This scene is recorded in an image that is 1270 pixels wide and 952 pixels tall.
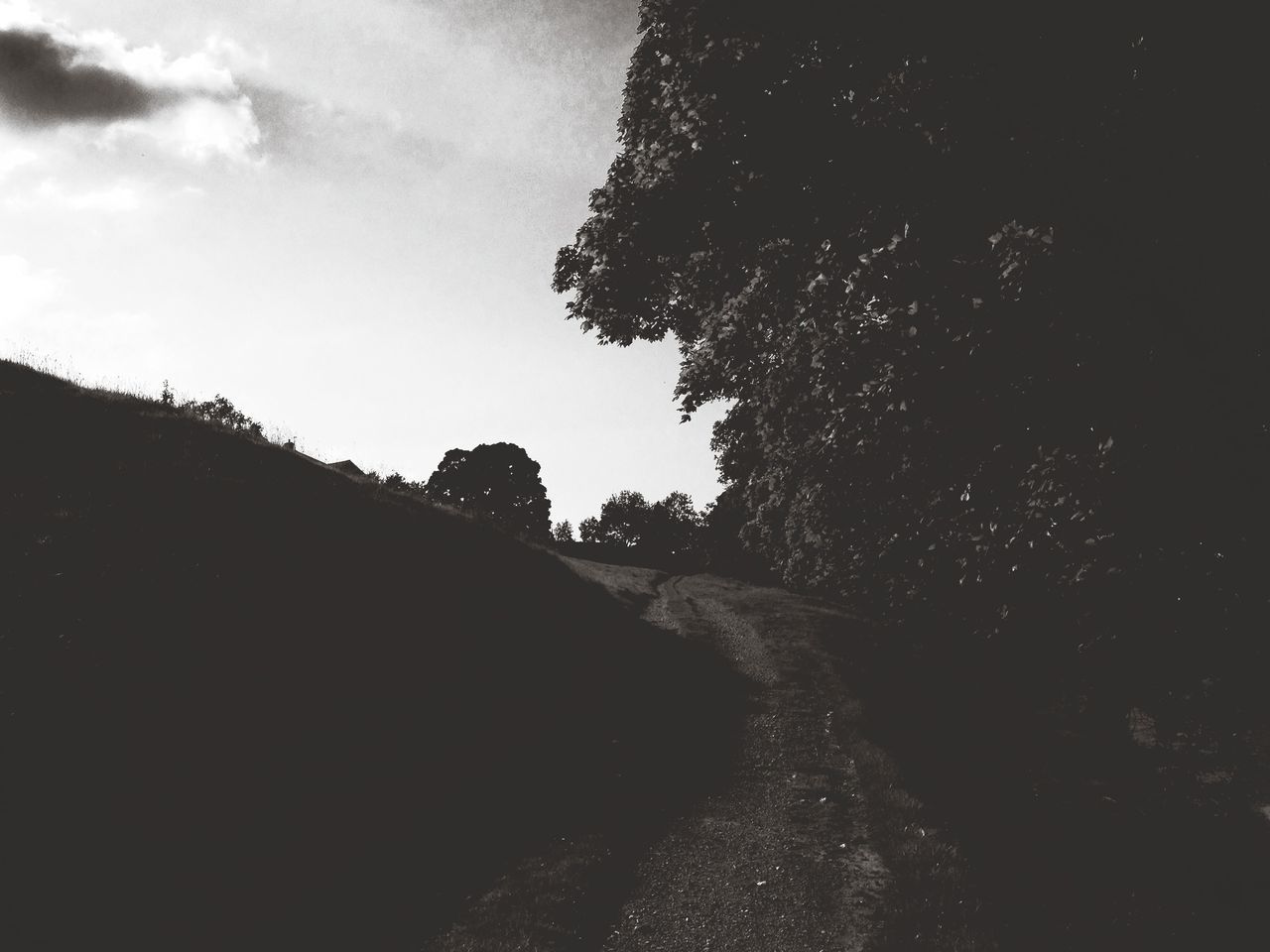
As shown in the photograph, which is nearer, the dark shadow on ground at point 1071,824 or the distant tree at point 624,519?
the dark shadow on ground at point 1071,824

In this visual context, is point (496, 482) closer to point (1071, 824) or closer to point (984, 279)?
point (1071, 824)

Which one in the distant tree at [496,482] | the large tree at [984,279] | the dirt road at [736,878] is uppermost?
the distant tree at [496,482]

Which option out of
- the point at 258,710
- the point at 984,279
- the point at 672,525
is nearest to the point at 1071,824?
the point at 984,279

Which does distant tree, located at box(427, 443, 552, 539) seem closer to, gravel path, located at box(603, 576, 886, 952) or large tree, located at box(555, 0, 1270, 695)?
gravel path, located at box(603, 576, 886, 952)

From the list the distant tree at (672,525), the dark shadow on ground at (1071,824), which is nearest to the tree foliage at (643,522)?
the distant tree at (672,525)

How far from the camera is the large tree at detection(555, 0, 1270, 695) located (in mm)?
7566

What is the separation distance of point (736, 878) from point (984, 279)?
8.02 m

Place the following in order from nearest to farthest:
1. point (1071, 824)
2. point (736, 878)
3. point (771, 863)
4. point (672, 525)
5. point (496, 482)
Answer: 1. point (736, 878)
2. point (771, 863)
3. point (1071, 824)
4. point (496, 482)
5. point (672, 525)

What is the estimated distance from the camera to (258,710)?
10.7 metres

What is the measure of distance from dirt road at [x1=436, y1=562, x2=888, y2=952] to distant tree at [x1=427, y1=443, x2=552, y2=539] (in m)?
64.5

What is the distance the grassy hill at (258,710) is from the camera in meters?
7.80

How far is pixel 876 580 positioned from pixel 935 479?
8.04ft

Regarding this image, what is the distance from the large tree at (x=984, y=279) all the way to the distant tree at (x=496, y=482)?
68.2m

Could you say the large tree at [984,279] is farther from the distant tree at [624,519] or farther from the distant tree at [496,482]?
the distant tree at [624,519]
